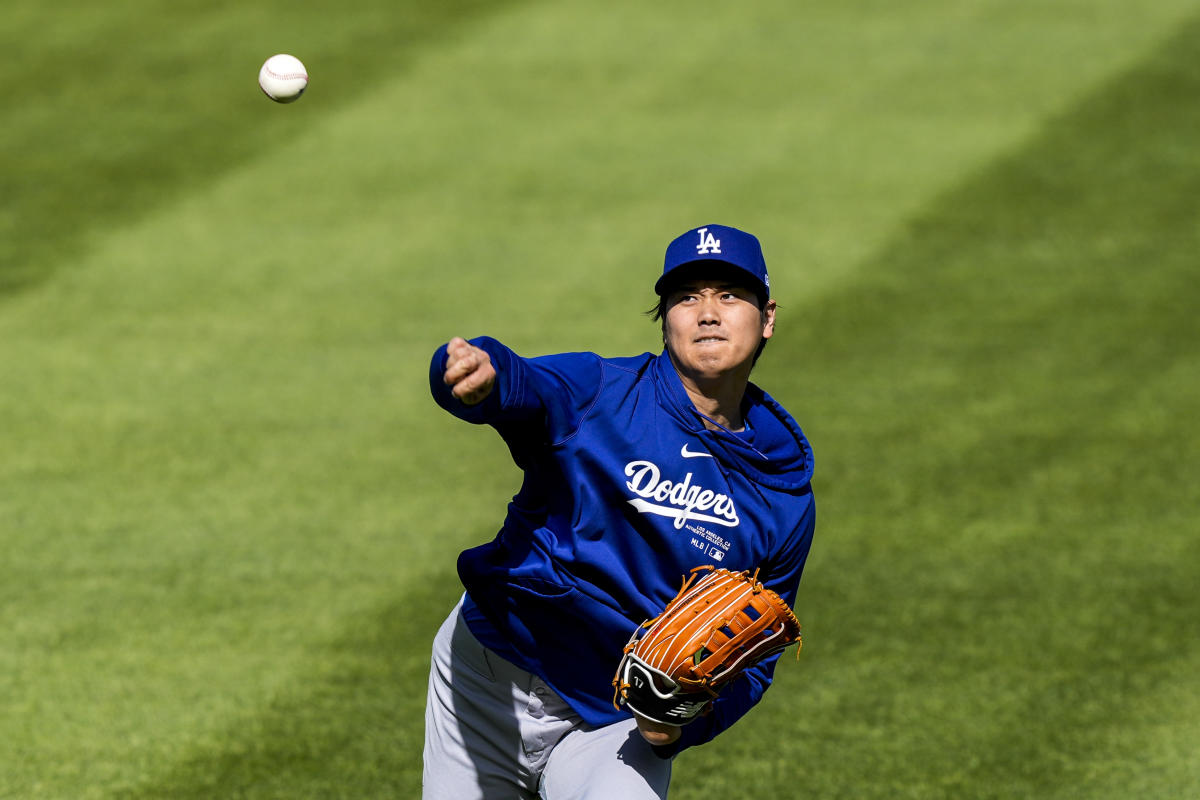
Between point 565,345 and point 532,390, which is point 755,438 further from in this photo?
point 565,345

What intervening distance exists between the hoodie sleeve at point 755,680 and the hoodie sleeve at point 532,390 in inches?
27.4

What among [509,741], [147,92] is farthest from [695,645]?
[147,92]

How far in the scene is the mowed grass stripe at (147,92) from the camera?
11.5 m

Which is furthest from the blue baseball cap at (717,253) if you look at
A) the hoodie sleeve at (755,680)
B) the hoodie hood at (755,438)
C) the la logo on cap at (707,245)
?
the hoodie sleeve at (755,680)

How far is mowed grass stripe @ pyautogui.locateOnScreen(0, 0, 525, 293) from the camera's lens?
1152 centimetres

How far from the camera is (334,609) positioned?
715 cm

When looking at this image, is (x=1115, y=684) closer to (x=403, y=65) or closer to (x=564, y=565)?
(x=564, y=565)

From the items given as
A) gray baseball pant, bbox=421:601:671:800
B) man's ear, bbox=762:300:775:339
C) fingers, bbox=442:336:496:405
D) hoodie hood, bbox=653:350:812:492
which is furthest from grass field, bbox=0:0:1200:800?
fingers, bbox=442:336:496:405

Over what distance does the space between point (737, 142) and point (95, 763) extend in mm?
8043

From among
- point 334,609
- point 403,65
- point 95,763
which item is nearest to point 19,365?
point 334,609

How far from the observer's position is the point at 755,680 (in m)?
4.32

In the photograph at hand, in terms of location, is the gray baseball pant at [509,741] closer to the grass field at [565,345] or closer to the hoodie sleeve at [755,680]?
the hoodie sleeve at [755,680]

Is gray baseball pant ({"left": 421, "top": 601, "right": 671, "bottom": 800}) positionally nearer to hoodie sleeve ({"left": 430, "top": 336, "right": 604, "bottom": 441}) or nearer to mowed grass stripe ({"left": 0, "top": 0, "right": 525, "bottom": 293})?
hoodie sleeve ({"left": 430, "top": 336, "right": 604, "bottom": 441})

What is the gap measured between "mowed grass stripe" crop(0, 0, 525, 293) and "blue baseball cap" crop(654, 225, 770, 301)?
753cm
